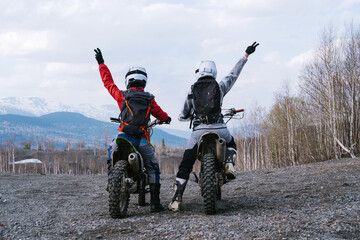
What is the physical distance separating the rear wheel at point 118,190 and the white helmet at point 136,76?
4.39 ft

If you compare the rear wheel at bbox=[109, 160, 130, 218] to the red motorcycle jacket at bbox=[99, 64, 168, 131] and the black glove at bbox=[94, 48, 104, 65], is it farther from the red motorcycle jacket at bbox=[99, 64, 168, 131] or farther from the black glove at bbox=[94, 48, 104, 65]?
the black glove at bbox=[94, 48, 104, 65]

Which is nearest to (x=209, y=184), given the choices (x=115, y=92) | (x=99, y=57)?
(x=115, y=92)

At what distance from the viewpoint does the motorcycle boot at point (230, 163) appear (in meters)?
5.23

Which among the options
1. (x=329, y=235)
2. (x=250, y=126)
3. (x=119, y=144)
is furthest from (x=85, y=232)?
(x=250, y=126)

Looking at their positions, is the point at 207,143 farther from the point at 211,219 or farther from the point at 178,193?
the point at 211,219

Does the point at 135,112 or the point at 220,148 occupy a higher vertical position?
the point at 135,112

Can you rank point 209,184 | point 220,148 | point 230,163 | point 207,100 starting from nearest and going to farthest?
point 209,184, point 220,148, point 230,163, point 207,100

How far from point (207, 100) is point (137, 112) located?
1048 mm

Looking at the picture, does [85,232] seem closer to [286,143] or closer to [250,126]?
[286,143]

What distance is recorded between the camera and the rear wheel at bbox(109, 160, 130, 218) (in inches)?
193

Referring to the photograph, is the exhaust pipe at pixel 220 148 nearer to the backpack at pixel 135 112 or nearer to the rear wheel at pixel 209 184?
the rear wheel at pixel 209 184

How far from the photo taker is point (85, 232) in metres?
4.29

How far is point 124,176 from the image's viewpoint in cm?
509

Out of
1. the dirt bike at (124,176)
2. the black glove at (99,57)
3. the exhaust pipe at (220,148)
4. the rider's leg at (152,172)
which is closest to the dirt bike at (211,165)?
the exhaust pipe at (220,148)
